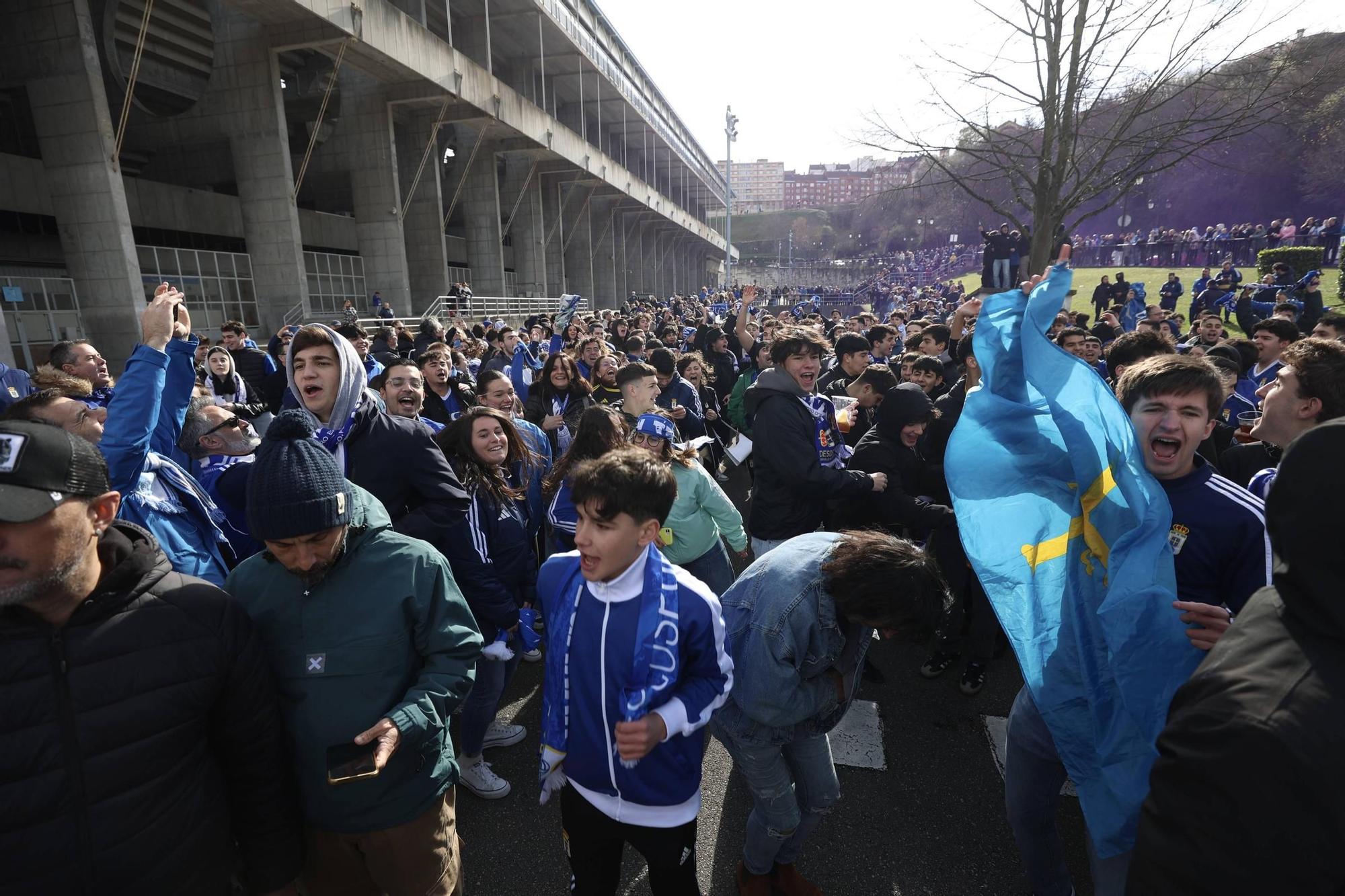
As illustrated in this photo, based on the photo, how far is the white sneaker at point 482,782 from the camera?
3145mm

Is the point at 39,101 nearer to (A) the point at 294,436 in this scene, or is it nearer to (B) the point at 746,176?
(A) the point at 294,436

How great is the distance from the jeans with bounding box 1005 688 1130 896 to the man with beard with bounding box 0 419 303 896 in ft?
8.03

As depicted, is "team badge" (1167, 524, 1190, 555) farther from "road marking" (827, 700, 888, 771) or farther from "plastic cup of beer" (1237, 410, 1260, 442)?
"plastic cup of beer" (1237, 410, 1260, 442)

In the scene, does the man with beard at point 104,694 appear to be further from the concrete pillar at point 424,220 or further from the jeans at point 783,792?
the concrete pillar at point 424,220

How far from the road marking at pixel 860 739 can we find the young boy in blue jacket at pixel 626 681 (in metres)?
1.57

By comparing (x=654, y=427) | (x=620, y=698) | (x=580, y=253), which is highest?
(x=580, y=253)

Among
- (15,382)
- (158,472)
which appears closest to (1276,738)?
(158,472)

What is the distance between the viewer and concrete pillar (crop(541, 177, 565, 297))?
106 feet

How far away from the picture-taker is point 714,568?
3.63 meters

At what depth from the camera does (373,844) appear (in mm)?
1894

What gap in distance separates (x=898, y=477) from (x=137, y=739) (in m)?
3.72

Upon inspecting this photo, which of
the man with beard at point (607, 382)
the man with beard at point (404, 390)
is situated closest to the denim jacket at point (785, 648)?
the man with beard at point (404, 390)

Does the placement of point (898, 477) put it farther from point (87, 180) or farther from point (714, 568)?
point (87, 180)

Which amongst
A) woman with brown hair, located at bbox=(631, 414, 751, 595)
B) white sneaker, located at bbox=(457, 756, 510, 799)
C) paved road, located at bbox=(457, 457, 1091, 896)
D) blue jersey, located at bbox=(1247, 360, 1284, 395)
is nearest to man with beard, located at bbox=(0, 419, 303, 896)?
paved road, located at bbox=(457, 457, 1091, 896)
